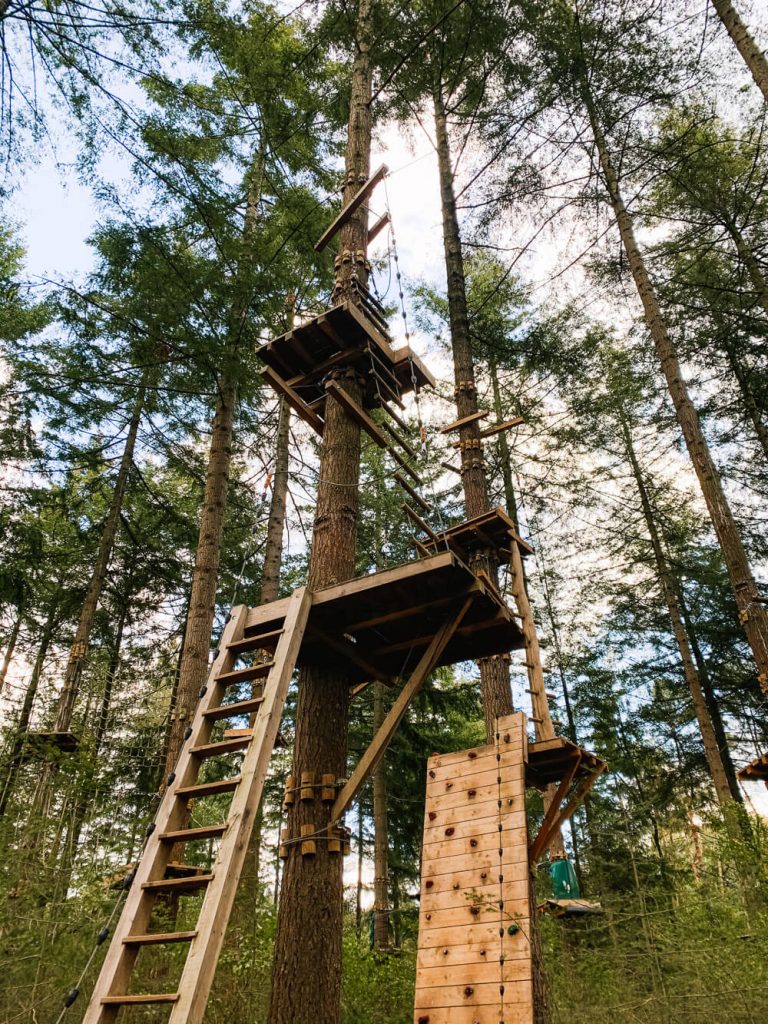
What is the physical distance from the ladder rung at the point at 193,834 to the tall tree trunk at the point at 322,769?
0.86 meters

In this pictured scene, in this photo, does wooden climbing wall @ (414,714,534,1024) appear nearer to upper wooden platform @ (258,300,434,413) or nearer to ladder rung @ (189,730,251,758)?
ladder rung @ (189,730,251,758)

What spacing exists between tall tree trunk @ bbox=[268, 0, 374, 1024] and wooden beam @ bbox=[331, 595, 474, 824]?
0.16 metres

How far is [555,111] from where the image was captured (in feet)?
36.6

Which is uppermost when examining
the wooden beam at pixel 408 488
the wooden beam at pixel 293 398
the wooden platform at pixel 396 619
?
the wooden beam at pixel 293 398

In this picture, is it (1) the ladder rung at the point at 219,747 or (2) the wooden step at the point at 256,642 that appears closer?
(1) the ladder rung at the point at 219,747

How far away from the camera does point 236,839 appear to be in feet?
11.1

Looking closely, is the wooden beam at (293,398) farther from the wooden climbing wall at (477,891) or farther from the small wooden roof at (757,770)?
the small wooden roof at (757,770)

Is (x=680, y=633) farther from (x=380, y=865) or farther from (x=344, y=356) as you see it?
(x=344, y=356)

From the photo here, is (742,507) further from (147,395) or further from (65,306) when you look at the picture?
(65,306)

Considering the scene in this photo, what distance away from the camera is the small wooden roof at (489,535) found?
22.7ft

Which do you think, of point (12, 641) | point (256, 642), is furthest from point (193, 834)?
point (12, 641)

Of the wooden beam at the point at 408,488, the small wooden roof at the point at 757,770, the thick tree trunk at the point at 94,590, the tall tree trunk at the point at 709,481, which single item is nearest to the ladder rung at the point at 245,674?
the wooden beam at the point at 408,488

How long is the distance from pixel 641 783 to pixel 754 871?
8.93 metres

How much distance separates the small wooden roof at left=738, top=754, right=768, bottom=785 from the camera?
675cm
